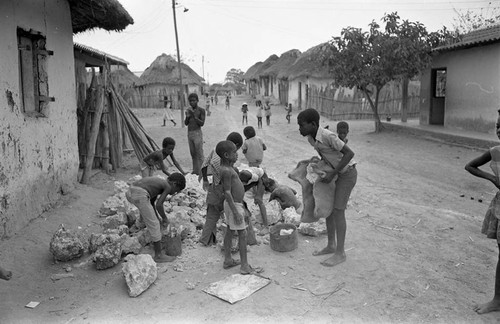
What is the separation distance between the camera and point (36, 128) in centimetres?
538

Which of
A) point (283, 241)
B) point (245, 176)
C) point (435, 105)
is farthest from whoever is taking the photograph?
point (435, 105)

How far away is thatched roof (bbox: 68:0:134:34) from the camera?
6.49 meters

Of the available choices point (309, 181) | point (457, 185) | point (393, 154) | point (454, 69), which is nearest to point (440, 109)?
point (454, 69)

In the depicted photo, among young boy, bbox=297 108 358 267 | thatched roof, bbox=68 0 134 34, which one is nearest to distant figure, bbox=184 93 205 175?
thatched roof, bbox=68 0 134 34

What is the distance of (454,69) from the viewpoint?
13242mm

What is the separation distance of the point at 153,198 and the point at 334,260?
1.82m

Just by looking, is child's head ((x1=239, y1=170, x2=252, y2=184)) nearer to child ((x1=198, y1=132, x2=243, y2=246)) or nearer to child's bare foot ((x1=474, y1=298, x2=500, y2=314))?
child ((x1=198, y1=132, x2=243, y2=246))

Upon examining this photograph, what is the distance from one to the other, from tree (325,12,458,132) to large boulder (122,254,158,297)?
424 inches

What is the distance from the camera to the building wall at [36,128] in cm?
463

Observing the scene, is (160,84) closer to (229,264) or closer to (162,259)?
(162,259)

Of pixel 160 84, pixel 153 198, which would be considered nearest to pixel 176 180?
pixel 153 198

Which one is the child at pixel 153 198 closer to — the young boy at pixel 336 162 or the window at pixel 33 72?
the young boy at pixel 336 162

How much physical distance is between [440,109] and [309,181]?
41.7 feet

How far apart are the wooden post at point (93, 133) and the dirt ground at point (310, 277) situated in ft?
1.82
